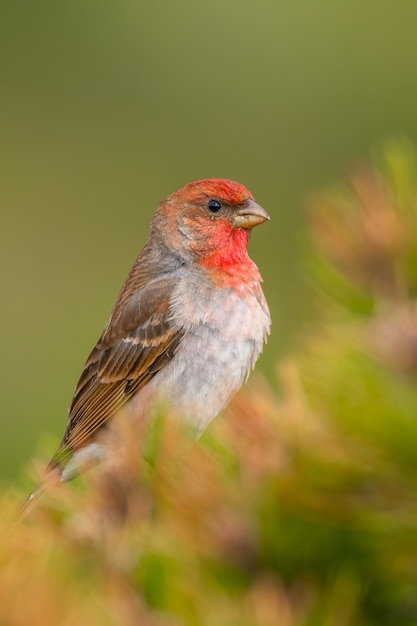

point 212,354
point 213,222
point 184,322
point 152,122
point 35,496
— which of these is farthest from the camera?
point 152,122

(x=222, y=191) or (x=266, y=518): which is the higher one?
(x=266, y=518)

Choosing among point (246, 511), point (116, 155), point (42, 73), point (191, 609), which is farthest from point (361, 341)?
point (42, 73)

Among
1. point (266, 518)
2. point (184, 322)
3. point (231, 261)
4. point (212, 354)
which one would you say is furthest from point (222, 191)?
point (266, 518)

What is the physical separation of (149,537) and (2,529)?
0.17 m

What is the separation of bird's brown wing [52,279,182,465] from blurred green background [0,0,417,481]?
119 centimetres

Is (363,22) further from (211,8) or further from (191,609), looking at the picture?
(191,609)

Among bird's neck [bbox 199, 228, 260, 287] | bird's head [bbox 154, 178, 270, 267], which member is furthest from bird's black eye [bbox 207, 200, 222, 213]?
bird's neck [bbox 199, 228, 260, 287]

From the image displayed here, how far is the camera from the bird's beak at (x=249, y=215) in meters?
4.60

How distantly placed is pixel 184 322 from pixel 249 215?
54cm

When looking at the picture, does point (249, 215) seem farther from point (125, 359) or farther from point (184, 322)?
point (125, 359)

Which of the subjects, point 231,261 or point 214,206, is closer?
point 231,261

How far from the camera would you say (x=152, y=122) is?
820cm

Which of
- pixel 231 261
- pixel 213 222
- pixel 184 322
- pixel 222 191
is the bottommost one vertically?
pixel 184 322

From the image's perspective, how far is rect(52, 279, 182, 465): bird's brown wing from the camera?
444cm
